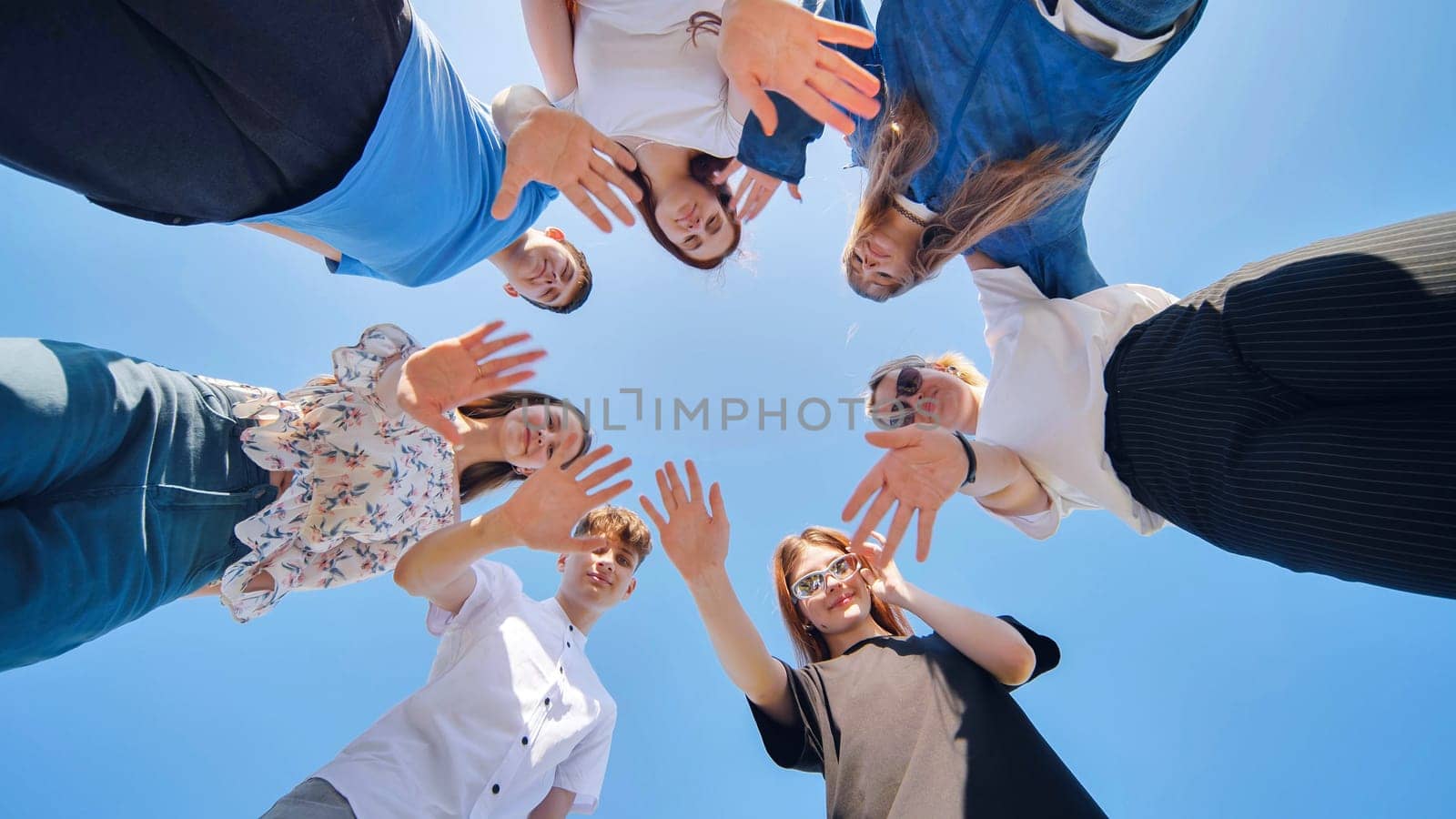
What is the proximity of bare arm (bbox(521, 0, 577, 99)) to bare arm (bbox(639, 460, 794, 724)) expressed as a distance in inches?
57.0

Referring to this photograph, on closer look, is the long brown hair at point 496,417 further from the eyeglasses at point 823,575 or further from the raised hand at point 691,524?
the eyeglasses at point 823,575

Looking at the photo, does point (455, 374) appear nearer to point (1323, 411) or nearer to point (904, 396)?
point (904, 396)

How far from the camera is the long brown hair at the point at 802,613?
8.26ft

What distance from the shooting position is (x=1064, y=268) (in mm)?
1942

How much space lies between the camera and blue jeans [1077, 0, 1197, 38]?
1.26 m

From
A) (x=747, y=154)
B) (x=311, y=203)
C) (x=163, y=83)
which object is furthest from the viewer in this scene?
(x=747, y=154)

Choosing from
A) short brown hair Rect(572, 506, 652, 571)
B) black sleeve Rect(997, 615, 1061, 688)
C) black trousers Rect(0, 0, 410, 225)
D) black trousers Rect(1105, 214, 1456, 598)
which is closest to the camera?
black trousers Rect(0, 0, 410, 225)

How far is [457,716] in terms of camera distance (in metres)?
2.18

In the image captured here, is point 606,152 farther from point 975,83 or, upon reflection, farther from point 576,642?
point 576,642

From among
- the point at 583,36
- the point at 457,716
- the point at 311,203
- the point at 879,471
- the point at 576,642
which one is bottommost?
the point at 576,642

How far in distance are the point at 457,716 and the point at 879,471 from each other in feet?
6.25

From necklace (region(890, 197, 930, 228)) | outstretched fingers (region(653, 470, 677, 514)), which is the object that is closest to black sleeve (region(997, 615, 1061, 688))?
outstretched fingers (region(653, 470, 677, 514))

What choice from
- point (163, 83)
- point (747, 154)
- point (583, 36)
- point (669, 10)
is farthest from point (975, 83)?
point (163, 83)

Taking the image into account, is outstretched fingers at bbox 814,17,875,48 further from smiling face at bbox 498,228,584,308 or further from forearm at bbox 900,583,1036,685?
forearm at bbox 900,583,1036,685
